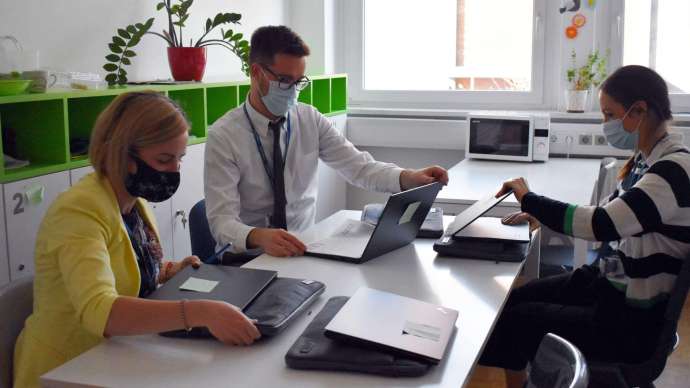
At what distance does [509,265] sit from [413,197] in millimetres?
329

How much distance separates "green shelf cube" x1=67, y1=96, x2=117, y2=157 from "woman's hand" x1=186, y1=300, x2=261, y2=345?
1.60 m

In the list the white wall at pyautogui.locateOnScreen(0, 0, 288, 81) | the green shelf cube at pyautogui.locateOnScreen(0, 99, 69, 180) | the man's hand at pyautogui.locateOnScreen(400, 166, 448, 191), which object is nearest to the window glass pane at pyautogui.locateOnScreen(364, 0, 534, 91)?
the white wall at pyautogui.locateOnScreen(0, 0, 288, 81)

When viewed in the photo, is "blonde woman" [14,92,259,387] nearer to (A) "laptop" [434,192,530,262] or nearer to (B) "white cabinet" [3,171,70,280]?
(B) "white cabinet" [3,171,70,280]

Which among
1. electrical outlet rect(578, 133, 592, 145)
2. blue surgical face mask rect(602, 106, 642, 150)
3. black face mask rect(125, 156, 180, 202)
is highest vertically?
blue surgical face mask rect(602, 106, 642, 150)

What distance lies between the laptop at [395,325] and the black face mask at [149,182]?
1.70 ft

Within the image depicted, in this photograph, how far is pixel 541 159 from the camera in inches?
166

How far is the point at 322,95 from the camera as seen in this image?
4.71 m

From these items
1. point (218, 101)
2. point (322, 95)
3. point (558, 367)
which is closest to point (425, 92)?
point (322, 95)

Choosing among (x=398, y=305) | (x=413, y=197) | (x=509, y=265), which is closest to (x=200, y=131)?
(x=413, y=197)

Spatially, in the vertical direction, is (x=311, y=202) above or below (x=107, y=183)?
below

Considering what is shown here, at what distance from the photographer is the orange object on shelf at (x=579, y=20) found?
4.51 m

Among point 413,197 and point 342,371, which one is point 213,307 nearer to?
point 342,371

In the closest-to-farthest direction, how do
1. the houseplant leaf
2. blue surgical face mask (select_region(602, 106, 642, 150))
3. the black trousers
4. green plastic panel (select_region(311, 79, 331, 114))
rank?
1. the black trousers
2. blue surgical face mask (select_region(602, 106, 642, 150))
3. the houseplant leaf
4. green plastic panel (select_region(311, 79, 331, 114))

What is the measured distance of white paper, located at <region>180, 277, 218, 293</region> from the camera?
1.77 m
